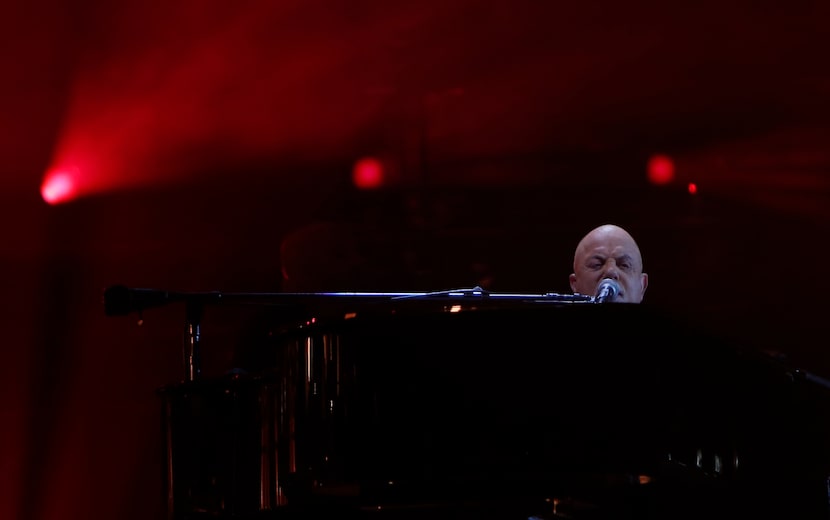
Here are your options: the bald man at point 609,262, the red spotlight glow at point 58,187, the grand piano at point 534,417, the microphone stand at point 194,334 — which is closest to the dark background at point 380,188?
the red spotlight glow at point 58,187

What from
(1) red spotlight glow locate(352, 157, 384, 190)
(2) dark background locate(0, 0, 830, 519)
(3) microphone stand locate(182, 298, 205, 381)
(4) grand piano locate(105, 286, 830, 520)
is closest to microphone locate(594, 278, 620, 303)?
(4) grand piano locate(105, 286, 830, 520)

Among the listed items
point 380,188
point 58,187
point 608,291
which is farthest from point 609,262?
point 58,187

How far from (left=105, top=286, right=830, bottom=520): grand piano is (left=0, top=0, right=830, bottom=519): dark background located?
2156mm

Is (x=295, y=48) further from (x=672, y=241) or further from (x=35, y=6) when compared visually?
(x=672, y=241)

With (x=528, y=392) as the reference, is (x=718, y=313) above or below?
above

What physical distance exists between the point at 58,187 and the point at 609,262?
7.58ft

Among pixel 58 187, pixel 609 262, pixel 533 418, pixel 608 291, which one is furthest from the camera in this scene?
pixel 58 187

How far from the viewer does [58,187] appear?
4012 mm

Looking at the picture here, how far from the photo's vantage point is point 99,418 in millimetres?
4082

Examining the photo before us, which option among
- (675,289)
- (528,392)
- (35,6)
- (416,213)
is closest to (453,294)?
(528,392)

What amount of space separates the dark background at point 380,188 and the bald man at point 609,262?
31.8 inches

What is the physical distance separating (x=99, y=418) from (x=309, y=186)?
135 cm

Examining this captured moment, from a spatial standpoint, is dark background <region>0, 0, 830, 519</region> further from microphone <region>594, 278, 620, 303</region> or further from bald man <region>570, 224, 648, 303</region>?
microphone <region>594, 278, 620, 303</region>

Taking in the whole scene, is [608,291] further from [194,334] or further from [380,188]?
[380,188]
